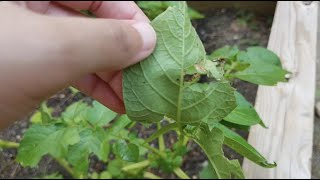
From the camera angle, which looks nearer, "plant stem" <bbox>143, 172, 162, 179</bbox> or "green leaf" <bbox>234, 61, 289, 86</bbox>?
"green leaf" <bbox>234, 61, 289, 86</bbox>

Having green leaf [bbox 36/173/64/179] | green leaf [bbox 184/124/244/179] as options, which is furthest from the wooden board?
green leaf [bbox 36/173/64/179]

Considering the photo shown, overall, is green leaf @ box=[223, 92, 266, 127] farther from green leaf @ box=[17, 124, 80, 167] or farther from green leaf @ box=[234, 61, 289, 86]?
green leaf @ box=[17, 124, 80, 167]

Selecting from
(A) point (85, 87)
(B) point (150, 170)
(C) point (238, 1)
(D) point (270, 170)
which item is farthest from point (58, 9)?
(C) point (238, 1)

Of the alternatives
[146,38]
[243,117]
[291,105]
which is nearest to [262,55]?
[291,105]

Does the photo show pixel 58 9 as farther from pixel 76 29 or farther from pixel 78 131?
pixel 76 29

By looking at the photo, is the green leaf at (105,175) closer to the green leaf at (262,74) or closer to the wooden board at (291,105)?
the wooden board at (291,105)

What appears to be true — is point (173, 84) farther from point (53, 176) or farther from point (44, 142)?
point (53, 176)
